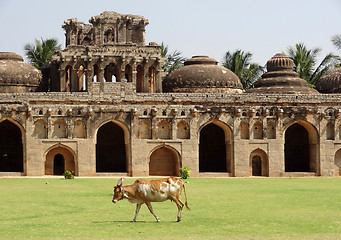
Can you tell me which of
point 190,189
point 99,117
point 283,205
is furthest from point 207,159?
point 283,205

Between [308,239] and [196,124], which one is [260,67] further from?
[308,239]

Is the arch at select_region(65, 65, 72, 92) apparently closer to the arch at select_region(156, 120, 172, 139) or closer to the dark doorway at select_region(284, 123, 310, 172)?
the arch at select_region(156, 120, 172, 139)

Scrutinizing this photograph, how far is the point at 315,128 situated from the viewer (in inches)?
1772

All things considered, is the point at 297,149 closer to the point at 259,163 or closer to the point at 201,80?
Result: the point at 259,163

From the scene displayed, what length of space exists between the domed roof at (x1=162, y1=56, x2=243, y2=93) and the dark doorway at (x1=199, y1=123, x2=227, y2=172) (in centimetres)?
328

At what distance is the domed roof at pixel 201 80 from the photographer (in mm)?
50031

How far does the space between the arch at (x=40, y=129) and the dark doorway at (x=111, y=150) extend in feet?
20.1

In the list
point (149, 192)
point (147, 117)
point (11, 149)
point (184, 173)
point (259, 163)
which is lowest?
point (184, 173)

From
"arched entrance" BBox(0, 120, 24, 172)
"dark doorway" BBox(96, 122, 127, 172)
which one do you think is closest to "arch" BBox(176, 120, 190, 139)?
"dark doorway" BBox(96, 122, 127, 172)

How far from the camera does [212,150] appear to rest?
49781 millimetres

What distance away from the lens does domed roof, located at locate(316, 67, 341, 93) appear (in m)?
52.5

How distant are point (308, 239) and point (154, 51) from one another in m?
35.2

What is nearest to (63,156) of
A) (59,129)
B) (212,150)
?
(59,129)

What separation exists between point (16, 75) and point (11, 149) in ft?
18.1
